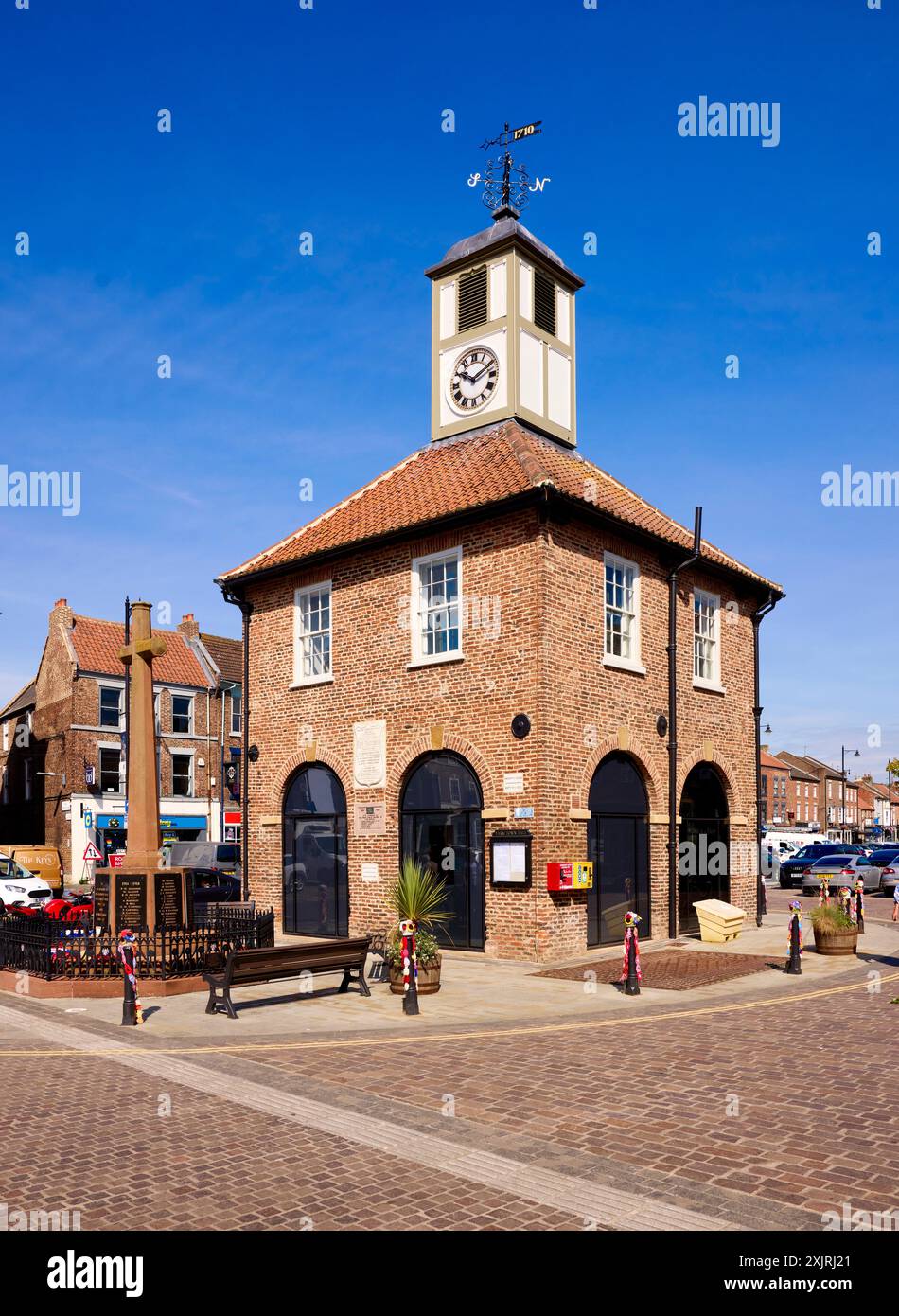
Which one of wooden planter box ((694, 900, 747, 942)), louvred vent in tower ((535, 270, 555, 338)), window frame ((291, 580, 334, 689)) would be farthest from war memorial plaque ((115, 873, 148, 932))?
louvred vent in tower ((535, 270, 555, 338))

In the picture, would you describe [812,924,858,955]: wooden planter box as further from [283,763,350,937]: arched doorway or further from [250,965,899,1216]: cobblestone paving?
[283,763,350,937]: arched doorway

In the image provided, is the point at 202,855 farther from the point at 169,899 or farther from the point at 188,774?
the point at 169,899

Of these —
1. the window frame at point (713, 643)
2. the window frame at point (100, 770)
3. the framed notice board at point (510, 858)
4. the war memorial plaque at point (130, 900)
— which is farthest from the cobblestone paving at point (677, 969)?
the window frame at point (100, 770)

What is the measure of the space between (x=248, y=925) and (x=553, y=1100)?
31.0 feet

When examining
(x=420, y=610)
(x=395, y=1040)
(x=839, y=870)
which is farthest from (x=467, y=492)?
(x=839, y=870)

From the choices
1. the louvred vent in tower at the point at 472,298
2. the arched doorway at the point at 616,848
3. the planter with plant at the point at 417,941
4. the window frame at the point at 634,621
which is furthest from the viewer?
the louvred vent in tower at the point at 472,298

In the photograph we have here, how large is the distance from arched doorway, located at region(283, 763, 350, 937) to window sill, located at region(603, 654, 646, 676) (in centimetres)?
606

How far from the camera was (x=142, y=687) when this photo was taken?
16672mm

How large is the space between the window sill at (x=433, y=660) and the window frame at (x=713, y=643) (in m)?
6.17

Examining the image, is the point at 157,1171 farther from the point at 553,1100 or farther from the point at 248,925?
the point at 248,925

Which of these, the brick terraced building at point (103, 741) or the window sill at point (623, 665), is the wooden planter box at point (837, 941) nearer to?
the window sill at point (623, 665)

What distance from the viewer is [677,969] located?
16.3 m

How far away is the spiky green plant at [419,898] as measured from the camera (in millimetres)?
15289
